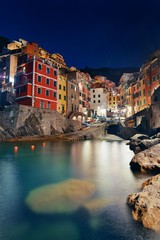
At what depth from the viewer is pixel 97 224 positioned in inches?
284

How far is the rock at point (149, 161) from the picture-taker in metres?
14.4

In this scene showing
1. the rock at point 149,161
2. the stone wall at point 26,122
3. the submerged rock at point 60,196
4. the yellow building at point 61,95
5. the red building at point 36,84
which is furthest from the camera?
the yellow building at point 61,95

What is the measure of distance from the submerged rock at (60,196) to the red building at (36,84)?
37692 mm

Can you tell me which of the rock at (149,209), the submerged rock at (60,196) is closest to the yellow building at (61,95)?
the submerged rock at (60,196)

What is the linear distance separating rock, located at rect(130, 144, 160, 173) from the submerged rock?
5.48m

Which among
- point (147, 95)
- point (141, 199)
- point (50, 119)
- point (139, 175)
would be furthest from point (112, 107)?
point (141, 199)

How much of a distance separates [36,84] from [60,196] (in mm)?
42439

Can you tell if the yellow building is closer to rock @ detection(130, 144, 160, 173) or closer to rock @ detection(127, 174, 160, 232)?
rock @ detection(130, 144, 160, 173)

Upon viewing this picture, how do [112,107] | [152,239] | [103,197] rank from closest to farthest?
[152,239] < [103,197] < [112,107]

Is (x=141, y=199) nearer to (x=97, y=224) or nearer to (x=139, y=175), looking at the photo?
(x=97, y=224)

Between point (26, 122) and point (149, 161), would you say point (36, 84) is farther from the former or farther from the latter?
A: point (149, 161)

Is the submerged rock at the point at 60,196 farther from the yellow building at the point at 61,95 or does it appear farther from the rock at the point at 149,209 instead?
the yellow building at the point at 61,95

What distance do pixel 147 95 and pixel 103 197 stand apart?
51884 mm

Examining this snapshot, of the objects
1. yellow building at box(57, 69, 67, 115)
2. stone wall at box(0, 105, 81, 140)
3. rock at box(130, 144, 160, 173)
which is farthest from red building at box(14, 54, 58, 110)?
rock at box(130, 144, 160, 173)
